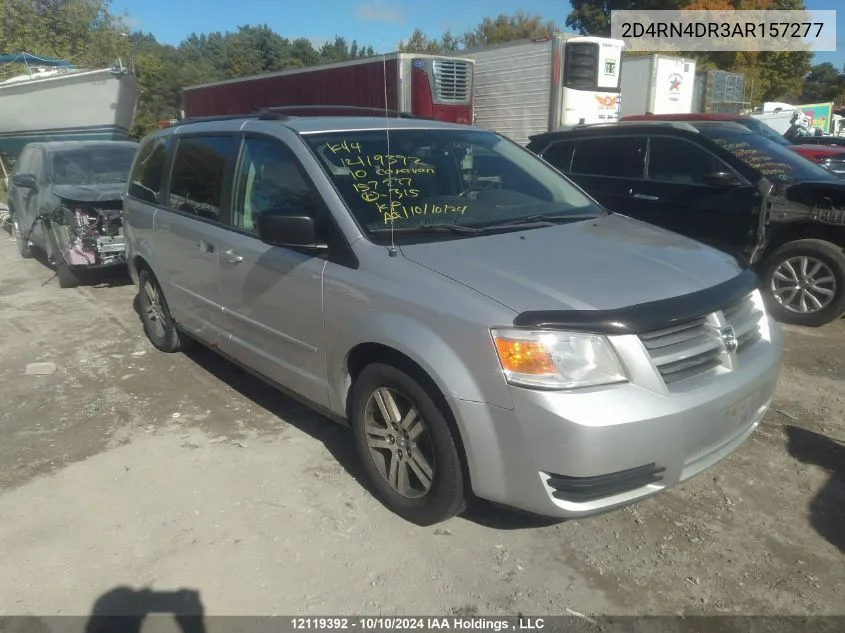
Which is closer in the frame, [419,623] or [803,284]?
[419,623]

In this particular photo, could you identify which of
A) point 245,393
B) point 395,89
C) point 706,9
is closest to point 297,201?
point 245,393

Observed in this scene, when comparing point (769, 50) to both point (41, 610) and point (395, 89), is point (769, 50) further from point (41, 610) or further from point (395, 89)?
point (41, 610)

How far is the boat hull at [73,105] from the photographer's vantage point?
14.1 meters

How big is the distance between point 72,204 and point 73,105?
27.8 ft

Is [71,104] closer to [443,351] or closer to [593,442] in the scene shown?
[443,351]

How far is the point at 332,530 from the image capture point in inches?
122

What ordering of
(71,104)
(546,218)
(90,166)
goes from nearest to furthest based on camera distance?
(546,218), (90,166), (71,104)

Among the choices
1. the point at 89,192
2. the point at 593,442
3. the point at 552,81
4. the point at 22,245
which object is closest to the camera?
the point at 593,442

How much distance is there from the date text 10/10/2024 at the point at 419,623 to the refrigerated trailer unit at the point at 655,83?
16.7 m

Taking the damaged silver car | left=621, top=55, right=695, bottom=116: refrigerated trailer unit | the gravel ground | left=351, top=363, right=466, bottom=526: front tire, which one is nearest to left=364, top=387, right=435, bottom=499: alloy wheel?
left=351, top=363, right=466, bottom=526: front tire

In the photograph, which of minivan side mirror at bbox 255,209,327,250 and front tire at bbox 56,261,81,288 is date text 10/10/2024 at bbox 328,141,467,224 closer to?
minivan side mirror at bbox 255,209,327,250

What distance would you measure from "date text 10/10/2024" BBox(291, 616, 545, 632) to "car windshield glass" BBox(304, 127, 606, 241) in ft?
5.33

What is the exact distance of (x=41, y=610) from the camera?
2639 millimetres

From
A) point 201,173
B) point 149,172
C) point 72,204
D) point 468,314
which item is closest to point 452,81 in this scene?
point 72,204
